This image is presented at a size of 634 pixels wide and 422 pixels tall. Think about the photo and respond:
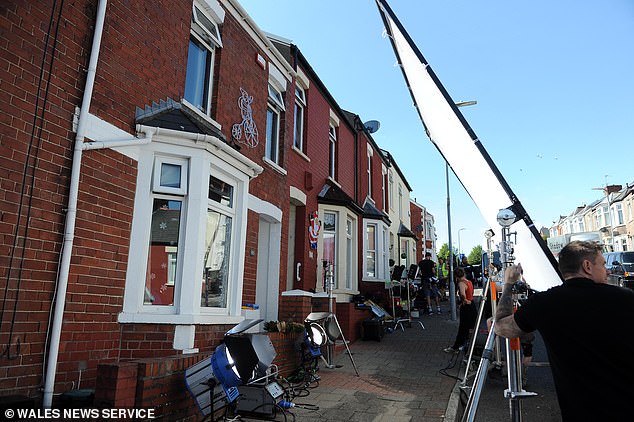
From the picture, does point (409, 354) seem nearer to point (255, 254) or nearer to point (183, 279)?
point (255, 254)

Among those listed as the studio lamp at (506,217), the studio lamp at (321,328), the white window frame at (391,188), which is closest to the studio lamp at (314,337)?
the studio lamp at (321,328)

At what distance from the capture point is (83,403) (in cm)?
386

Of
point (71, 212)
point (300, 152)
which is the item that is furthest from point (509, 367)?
point (300, 152)

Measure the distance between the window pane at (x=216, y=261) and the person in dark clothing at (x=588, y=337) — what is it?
4432 mm

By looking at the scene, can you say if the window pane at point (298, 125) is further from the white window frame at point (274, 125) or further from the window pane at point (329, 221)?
the window pane at point (329, 221)

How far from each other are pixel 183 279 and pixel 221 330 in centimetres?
104

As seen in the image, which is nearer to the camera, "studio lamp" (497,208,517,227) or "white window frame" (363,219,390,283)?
"studio lamp" (497,208,517,227)

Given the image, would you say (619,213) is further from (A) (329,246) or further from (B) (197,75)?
(B) (197,75)

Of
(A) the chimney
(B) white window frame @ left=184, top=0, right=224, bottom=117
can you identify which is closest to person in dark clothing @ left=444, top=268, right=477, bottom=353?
(B) white window frame @ left=184, top=0, right=224, bottom=117

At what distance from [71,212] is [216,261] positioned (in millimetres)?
2194

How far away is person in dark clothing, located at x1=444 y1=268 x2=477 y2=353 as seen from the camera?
8.37 metres

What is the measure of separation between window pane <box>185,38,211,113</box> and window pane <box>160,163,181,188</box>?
1607 mm

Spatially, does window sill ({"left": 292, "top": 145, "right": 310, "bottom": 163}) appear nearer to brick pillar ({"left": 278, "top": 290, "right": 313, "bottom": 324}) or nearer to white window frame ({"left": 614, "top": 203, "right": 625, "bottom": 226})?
brick pillar ({"left": 278, "top": 290, "right": 313, "bottom": 324})

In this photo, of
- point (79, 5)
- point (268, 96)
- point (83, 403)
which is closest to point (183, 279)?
point (83, 403)
